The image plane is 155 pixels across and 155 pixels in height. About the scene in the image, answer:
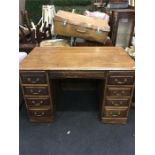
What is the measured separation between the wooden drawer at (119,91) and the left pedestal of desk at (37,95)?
55 cm

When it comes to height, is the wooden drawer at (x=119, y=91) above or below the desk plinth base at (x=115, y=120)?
above

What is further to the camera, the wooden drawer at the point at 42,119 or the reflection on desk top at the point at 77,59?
the wooden drawer at the point at 42,119

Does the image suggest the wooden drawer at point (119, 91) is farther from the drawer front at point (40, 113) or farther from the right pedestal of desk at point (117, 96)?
the drawer front at point (40, 113)

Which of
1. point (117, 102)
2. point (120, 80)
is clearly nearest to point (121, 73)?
point (120, 80)

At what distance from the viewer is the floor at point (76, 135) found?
1.77 metres

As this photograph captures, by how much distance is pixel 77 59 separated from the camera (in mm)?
1998

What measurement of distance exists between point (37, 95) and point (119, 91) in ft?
2.46

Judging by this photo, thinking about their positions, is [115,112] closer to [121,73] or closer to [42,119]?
[121,73]

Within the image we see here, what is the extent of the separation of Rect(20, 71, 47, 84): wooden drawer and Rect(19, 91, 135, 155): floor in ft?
1.59

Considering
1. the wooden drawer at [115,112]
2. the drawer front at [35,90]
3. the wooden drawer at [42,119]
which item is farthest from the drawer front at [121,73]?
the wooden drawer at [42,119]

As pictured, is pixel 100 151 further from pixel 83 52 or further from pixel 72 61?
pixel 83 52
